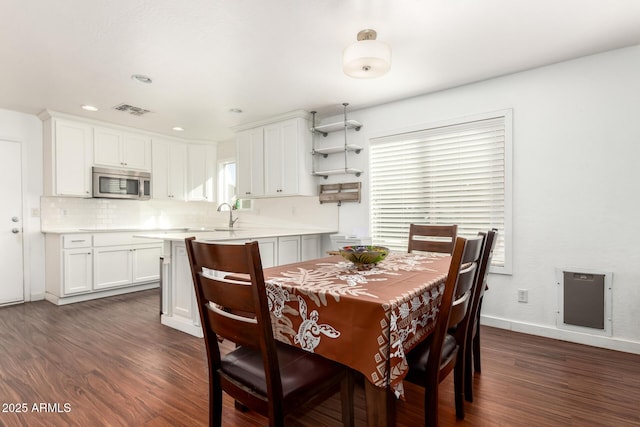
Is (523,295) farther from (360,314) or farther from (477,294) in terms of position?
(360,314)

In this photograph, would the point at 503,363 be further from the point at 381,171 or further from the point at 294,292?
the point at 381,171

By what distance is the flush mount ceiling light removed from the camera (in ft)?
6.63

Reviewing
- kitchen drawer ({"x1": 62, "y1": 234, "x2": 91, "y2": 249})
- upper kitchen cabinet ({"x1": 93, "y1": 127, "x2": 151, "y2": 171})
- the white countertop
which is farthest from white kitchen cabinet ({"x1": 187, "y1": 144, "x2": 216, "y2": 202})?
kitchen drawer ({"x1": 62, "y1": 234, "x2": 91, "y2": 249})

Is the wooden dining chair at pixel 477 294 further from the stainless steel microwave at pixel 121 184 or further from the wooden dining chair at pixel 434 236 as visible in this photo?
the stainless steel microwave at pixel 121 184

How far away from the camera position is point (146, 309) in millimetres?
3770

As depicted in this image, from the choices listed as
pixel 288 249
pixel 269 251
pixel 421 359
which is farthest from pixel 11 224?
pixel 421 359

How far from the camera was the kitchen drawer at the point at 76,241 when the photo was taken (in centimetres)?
393

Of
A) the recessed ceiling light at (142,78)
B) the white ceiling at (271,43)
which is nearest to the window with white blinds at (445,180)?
the white ceiling at (271,43)

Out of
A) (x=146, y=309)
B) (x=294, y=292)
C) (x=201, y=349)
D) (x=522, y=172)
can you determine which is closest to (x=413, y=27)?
(x=522, y=172)

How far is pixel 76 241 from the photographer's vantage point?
13.2 feet

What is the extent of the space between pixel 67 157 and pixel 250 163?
2285 millimetres

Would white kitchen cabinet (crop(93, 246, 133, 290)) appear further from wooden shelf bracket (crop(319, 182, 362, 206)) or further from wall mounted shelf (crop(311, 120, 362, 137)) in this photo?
wall mounted shelf (crop(311, 120, 362, 137))

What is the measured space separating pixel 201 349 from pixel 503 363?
2.29 meters

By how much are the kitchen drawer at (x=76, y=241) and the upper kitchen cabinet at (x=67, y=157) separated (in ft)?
1.99
